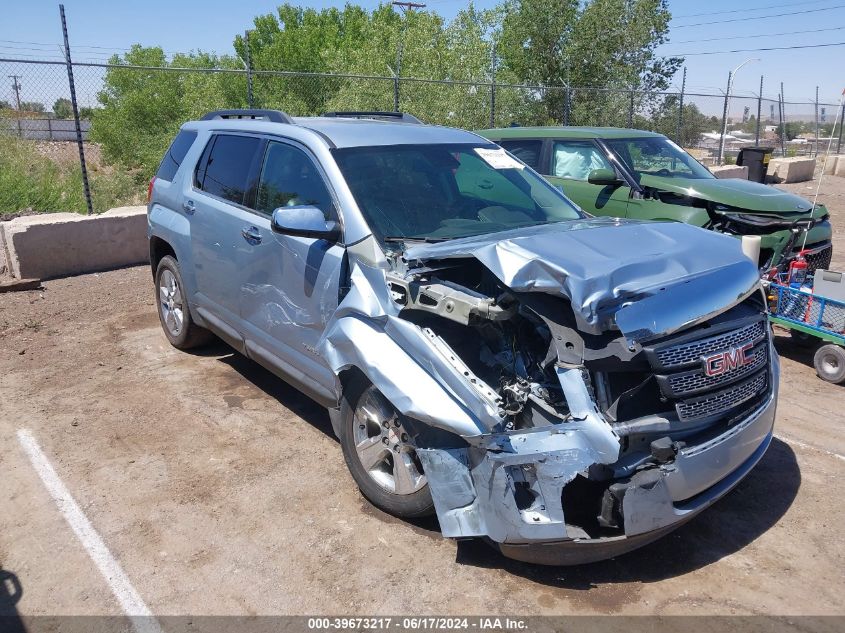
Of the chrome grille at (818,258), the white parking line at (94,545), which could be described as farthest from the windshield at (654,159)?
the white parking line at (94,545)

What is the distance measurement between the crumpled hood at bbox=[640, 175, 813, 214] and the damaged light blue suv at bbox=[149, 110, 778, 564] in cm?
358

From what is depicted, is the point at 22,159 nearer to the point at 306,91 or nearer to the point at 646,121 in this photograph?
the point at 306,91

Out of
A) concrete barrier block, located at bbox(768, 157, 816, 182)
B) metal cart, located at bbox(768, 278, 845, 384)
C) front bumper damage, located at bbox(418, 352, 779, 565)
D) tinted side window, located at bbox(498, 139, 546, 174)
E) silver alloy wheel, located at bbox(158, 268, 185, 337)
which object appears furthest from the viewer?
concrete barrier block, located at bbox(768, 157, 816, 182)

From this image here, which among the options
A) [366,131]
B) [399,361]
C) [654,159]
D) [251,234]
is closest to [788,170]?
[654,159]

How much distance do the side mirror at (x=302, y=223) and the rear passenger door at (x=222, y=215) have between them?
38.5 inches

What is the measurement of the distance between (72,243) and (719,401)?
8111 millimetres

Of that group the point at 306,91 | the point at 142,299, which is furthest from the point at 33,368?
the point at 306,91

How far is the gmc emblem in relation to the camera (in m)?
3.17

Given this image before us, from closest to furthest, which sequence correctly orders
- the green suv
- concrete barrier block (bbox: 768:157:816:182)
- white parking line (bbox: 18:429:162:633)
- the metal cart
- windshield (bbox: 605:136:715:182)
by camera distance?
white parking line (bbox: 18:429:162:633), the metal cart, the green suv, windshield (bbox: 605:136:715:182), concrete barrier block (bbox: 768:157:816:182)

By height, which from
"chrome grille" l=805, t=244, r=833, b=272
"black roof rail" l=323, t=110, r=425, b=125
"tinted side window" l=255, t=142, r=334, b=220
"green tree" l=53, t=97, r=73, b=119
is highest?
"green tree" l=53, t=97, r=73, b=119

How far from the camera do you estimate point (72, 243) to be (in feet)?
29.2

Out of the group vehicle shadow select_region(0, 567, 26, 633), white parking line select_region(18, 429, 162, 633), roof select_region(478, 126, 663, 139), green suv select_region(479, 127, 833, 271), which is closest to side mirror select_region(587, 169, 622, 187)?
green suv select_region(479, 127, 833, 271)

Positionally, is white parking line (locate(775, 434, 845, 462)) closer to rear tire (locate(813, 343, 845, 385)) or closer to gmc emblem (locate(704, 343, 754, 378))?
rear tire (locate(813, 343, 845, 385))

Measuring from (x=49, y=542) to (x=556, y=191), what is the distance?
12.1 feet
